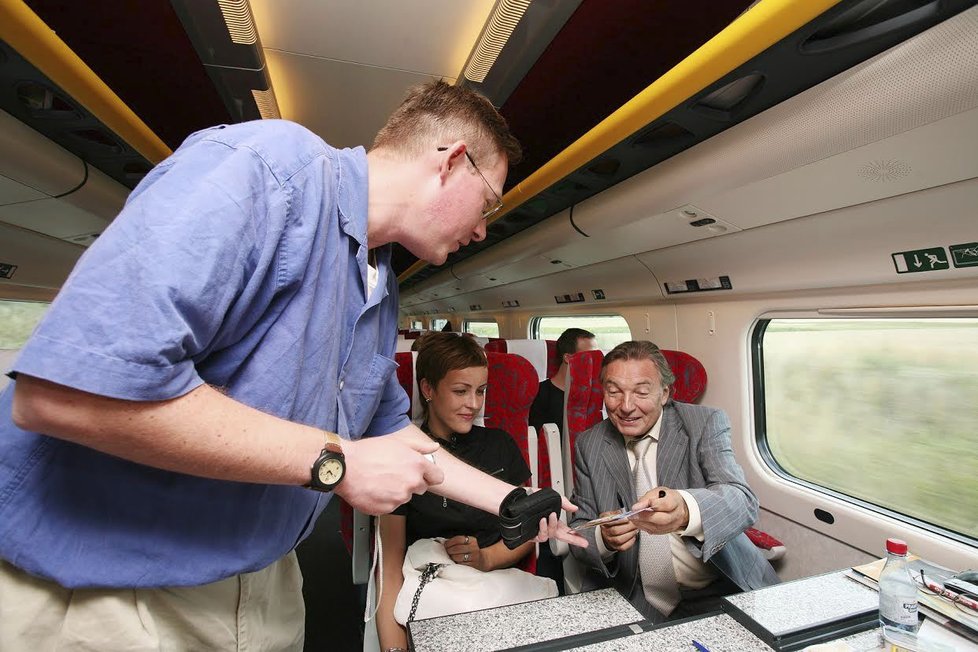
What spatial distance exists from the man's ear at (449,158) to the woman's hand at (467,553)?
1885mm

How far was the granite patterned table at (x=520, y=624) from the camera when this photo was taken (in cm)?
129

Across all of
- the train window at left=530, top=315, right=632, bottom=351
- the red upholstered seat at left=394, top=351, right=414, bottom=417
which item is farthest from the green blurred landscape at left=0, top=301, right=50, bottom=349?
the train window at left=530, top=315, right=632, bottom=351

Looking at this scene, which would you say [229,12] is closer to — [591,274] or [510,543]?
[510,543]

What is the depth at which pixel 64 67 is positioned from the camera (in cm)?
180

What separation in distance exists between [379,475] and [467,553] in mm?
1685

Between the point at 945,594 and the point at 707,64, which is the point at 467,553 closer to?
the point at 945,594

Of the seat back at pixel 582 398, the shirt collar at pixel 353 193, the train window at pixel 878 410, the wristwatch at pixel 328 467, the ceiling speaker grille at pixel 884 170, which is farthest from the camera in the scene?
the seat back at pixel 582 398

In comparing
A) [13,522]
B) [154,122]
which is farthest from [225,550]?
[154,122]

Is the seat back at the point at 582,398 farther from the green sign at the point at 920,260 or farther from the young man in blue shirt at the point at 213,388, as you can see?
the young man in blue shirt at the point at 213,388

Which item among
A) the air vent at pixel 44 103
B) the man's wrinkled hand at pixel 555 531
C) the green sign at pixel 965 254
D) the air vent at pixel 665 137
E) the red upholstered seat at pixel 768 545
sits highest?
the air vent at pixel 44 103

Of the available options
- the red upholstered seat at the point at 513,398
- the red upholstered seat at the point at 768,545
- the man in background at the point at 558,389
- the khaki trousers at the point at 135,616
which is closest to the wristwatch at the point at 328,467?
the khaki trousers at the point at 135,616

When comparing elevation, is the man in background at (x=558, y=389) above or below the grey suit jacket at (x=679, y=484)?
above

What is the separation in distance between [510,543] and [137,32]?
334 centimetres

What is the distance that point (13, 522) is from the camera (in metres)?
0.82
